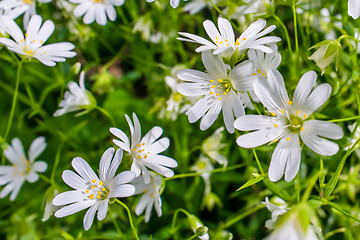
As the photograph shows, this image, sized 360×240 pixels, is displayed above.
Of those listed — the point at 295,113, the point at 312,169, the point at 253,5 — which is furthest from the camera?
the point at 312,169

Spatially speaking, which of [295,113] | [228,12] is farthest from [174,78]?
[295,113]

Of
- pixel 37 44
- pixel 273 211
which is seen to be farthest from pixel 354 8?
pixel 37 44

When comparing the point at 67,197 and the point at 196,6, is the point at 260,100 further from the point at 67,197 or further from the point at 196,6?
the point at 196,6

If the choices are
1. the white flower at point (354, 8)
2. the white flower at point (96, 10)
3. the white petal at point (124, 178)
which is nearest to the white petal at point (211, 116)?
the white petal at point (124, 178)

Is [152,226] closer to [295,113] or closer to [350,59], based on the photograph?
[295,113]

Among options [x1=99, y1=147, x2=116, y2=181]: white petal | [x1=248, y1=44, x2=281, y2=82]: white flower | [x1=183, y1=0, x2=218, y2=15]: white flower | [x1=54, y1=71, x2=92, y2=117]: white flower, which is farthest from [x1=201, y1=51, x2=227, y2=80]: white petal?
[x1=183, y1=0, x2=218, y2=15]: white flower

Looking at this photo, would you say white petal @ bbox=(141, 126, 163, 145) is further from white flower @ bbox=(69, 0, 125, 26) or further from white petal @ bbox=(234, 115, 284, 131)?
white flower @ bbox=(69, 0, 125, 26)
